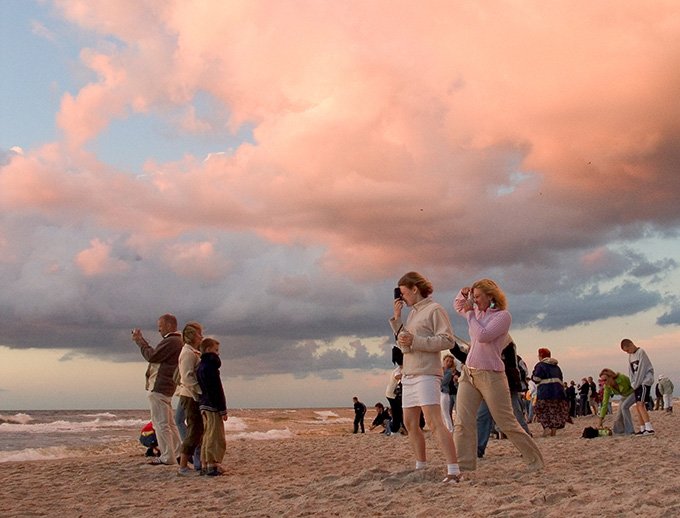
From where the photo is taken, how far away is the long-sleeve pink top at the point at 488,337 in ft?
18.5

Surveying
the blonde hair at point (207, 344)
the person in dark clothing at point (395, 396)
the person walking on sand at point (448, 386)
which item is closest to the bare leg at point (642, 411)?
the person walking on sand at point (448, 386)

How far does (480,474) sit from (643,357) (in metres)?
6.10

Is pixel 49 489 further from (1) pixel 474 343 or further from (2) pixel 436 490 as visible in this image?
(1) pixel 474 343

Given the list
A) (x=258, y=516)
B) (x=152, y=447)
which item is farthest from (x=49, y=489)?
(x=258, y=516)

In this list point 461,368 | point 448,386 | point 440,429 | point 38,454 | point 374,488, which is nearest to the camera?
point 440,429

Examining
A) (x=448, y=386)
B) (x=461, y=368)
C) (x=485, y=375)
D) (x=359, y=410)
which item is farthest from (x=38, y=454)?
(x=485, y=375)

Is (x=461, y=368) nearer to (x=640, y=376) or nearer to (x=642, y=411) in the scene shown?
(x=640, y=376)

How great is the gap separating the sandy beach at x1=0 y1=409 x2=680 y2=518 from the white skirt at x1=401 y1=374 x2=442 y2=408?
68 cm

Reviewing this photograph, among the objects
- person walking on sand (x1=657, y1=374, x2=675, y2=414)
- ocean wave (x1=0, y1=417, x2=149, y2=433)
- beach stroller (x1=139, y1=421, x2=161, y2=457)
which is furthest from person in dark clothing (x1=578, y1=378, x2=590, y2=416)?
ocean wave (x1=0, y1=417, x2=149, y2=433)

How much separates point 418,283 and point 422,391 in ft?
3.12

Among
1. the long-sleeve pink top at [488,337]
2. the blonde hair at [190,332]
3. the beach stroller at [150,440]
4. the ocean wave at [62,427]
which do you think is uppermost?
the blonde hair at [190,332]

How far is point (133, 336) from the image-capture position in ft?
25.7

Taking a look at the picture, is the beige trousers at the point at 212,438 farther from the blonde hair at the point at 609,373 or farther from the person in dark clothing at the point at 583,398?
the person in dark clothing at the point at 583,398

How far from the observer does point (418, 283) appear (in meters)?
5.70
